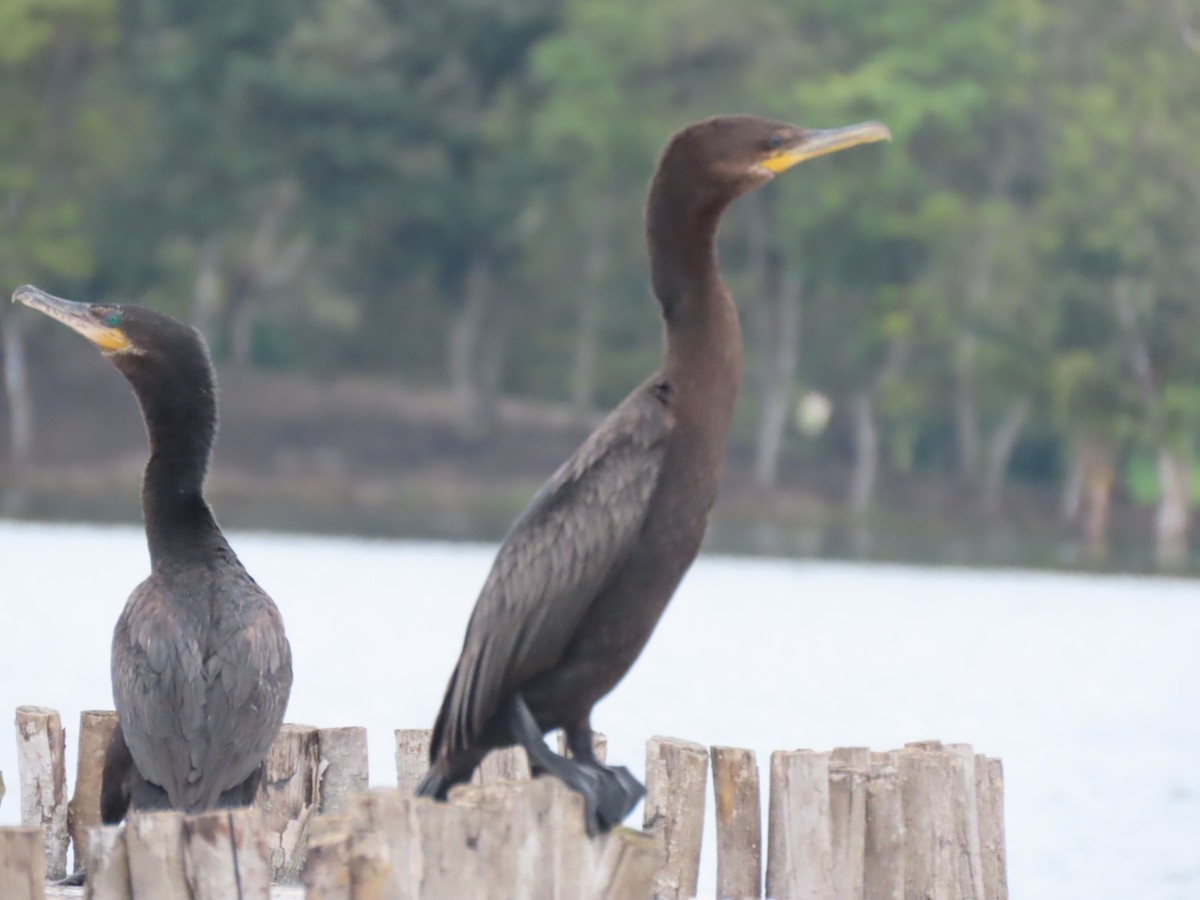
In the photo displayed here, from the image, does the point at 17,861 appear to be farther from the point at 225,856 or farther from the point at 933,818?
the point at 933,818

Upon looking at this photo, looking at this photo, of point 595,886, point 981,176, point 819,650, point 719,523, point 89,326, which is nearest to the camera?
point 595,886

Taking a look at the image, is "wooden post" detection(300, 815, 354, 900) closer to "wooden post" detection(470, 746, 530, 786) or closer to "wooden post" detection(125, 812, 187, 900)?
"wooden post" detection(125, 812, 187, 900)

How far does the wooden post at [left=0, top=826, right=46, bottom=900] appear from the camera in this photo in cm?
464

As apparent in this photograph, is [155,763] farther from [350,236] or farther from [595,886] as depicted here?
[350,236]

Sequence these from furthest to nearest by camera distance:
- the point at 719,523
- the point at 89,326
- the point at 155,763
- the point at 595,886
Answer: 1. the point at 719,523
2. the point at 89,326
3. the point at 155,763
4. the point at 595,886

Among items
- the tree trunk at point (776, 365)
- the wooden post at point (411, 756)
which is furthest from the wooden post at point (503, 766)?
the tree trunk at point (776, 365)

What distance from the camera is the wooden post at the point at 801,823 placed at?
6.11m

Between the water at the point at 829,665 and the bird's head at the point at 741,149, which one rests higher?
the bird's head at the point at 741,149

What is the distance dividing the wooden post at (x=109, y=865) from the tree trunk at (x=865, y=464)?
125ft

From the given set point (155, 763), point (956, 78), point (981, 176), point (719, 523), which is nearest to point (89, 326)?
point (155, 763)

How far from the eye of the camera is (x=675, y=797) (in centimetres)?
661

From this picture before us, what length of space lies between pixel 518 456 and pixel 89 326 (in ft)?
117

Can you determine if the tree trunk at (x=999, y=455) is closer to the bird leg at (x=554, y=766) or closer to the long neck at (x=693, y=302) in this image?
the long neck at (x=693, y=302)

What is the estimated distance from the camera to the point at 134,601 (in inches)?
236
